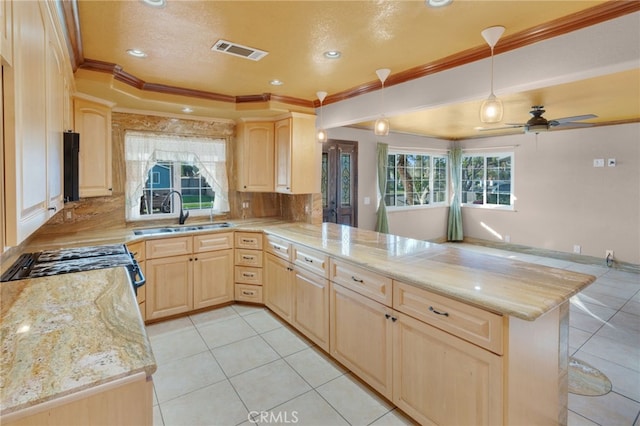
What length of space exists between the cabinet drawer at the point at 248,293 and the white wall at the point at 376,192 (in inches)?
99.5

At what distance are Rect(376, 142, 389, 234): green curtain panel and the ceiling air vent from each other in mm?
3724

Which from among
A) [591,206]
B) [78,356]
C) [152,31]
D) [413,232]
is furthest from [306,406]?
[591,206]

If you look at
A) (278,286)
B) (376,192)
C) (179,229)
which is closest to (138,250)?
(179,229)

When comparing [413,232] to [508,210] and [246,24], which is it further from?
[246,24]

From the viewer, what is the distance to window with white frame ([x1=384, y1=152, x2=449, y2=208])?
21.1 ft

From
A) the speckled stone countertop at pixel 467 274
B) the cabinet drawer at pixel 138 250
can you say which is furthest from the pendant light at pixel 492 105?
the cabinet drawer at pixel 138 250

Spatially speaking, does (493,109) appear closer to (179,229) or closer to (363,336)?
(363,336)

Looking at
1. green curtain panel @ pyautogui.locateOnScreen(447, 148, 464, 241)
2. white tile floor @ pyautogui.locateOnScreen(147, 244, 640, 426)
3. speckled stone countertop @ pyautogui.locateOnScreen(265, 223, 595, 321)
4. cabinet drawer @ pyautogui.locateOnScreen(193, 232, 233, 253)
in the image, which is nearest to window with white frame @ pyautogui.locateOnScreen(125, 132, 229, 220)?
cabinet drawer @ pyautogui.locateOnScreen(193, 232, 233, 253)

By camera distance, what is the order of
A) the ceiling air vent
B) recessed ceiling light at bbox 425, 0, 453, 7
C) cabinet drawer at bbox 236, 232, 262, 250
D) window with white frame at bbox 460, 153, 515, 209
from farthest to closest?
window with white frame at bbox 460, 153, 515, 209 → cabinet drawer at bbox 236, 232, 262, 250 → the ceiling air vent → recessed ceiling light at bbox 425, 0, 453, 7

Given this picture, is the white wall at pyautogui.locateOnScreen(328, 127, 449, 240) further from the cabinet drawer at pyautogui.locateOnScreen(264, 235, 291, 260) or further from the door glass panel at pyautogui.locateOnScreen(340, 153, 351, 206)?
the cabinet drawer at pyautogui.locateOnScreen(264, 235, 291, 260)

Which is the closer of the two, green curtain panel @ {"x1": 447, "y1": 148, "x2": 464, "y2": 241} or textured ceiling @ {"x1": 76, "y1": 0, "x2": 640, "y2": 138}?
textured ceiling @ {"x1": 76, "y1": 0, "x2": 640, "y2": 138}

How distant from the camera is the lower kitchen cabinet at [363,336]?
2.15 meters

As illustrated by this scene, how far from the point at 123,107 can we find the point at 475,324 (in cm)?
392

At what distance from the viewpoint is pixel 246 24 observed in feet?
6.69
